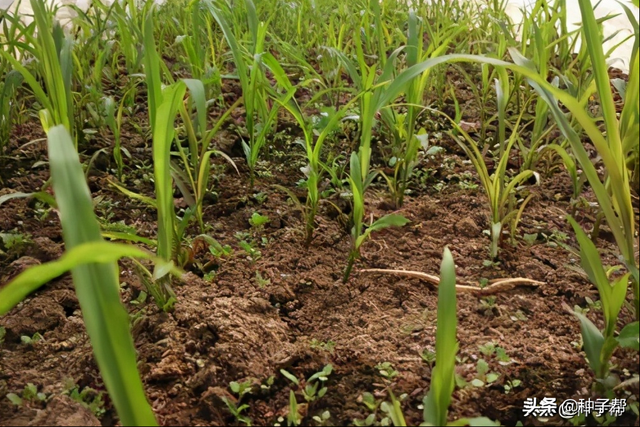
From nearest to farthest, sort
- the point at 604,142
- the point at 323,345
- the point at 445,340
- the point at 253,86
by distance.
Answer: the point at 445,340 → the point at 604,142 → the point at 323,345 → the point at 253,86

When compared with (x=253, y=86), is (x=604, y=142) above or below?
below

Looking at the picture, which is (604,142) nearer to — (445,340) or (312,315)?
(445,340)

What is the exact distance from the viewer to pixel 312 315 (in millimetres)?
925

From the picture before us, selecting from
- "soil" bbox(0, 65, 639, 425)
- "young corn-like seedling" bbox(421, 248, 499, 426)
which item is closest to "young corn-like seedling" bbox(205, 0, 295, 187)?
"soil" bbox(0, 65, 639, 425)

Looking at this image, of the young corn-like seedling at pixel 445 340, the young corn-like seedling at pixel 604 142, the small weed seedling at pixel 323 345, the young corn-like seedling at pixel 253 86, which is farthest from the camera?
the young corn-like seedling at pixel 253 86

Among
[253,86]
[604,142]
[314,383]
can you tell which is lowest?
[314,383]

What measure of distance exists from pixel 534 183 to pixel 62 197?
1.02 metres

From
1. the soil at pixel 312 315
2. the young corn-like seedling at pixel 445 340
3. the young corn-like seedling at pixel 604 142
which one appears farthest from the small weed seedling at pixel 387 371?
the young corn-like seedling at pixel 604 142

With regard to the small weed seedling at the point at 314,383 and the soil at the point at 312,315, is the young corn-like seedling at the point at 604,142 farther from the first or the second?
the small weed seedling at the point at 314,383

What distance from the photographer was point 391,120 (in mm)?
1241

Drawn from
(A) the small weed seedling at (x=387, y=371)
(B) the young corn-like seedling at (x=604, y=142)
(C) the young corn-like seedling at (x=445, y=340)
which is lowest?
(A) the small weed seedling at (x=387, y=371)

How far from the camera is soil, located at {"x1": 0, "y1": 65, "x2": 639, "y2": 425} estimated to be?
0.75 m

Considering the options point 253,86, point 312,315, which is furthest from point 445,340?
point 253,86

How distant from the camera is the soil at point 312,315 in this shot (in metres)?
0.75
